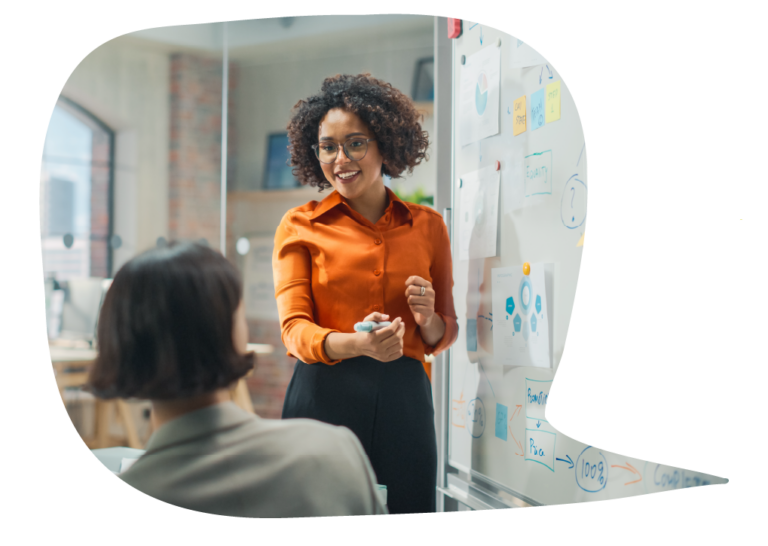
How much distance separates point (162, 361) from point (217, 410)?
15 cm

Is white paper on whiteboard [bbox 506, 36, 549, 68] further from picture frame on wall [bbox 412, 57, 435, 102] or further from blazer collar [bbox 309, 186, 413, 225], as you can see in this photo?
blazer collar [bbox 309, 186, 413, 225]

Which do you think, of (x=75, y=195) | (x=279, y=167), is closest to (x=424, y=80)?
(x=279, y=167)

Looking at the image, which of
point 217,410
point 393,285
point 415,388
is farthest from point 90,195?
point 415,388

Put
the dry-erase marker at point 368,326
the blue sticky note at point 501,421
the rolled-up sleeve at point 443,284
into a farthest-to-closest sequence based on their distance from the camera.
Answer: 1. the blue sticky note at point 501,421
2. the rolled-up sleeve at point 443,284
3. the dry-erase marker at point 368,326

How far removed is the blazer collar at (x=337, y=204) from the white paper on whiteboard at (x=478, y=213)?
5.6 inches

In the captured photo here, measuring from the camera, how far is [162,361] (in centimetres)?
154

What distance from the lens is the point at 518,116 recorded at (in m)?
1.69

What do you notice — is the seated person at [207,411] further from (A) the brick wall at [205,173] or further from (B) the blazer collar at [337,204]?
(B) the blazer collar at [337,204]

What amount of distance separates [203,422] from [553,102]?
1.03m

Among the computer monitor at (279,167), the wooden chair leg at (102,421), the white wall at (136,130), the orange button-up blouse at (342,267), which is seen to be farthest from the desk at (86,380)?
the computer monitor at (279,167)

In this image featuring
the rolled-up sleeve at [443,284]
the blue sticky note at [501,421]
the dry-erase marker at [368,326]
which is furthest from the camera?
the blue sticky note at [501,421]

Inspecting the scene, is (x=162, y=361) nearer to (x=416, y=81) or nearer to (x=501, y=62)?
(x=416, y=81)

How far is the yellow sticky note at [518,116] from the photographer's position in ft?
5.54

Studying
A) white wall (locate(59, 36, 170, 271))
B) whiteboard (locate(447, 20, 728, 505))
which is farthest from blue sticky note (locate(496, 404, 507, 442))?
white wall (locate(59, 36, 170, 271))
